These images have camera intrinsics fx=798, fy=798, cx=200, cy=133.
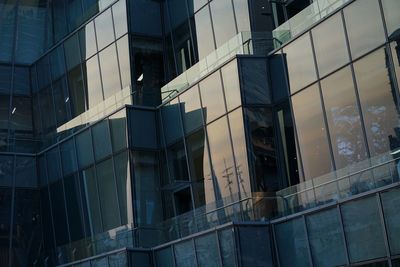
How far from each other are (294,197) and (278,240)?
1475mm

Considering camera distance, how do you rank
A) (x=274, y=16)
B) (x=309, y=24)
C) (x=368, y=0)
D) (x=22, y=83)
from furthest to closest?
(x=22, y=83) < (x=274, y=16) < (x=309, y=24) < (x=368, y=0)

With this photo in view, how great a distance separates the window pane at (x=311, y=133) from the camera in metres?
25.0

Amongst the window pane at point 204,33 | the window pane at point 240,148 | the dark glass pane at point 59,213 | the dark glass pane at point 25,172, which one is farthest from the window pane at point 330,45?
the dark glass pane at point 25,172

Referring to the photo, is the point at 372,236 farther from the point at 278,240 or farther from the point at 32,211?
the point at 32,211

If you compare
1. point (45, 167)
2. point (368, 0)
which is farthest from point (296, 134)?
point (45, 167)

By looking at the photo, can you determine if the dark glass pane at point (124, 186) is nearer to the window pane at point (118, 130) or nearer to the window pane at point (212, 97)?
the window pane at point (118, 130)

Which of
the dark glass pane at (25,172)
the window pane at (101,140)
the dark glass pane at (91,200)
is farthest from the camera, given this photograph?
the dark glass pane at (25,172)

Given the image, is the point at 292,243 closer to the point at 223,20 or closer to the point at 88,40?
the point at 223,20

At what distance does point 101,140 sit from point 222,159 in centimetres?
687

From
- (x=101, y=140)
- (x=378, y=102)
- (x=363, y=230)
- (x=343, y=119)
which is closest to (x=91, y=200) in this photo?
(x=101, y=140)

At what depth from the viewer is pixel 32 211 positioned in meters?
37.3

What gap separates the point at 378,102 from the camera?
75.5 ft

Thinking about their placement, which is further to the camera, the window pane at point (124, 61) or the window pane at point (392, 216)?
the window pane at point (124, 61)

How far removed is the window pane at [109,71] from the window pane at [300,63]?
970 cm
